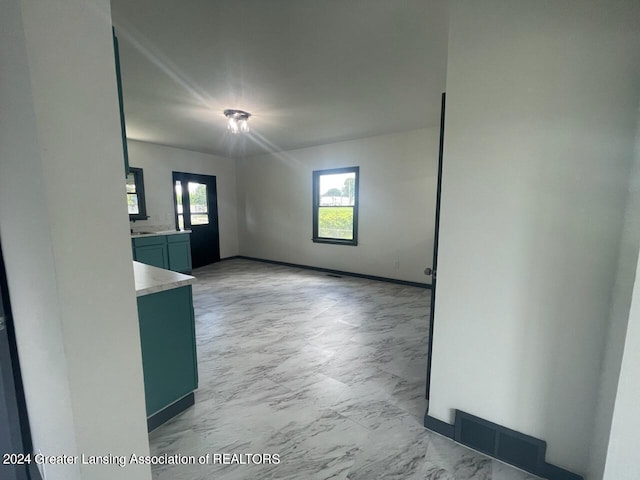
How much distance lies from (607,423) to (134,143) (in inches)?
257

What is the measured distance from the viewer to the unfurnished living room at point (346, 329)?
0.79 m

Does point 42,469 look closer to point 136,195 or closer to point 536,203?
point 536,203

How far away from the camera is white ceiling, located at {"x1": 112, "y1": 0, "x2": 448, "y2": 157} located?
5.83 ft

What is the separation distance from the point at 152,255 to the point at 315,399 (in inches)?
155

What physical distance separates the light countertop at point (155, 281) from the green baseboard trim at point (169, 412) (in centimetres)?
83

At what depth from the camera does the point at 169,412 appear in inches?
72.1

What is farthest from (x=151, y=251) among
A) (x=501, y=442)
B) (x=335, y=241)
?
(x=501, y=442)

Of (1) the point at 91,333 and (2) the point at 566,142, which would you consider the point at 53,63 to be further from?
(2) the point at 566,142

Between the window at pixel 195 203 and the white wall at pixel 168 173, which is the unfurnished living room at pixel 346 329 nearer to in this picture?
the white wall at pixel 168 173

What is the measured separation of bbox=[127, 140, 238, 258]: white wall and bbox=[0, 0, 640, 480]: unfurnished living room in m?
2.58

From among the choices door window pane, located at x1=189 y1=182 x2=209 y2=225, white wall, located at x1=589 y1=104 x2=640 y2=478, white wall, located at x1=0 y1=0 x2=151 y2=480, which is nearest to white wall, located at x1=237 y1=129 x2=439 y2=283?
door window pane, located at x1=189 y1=182 x2=209 y2=225

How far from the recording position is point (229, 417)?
1.85 metres

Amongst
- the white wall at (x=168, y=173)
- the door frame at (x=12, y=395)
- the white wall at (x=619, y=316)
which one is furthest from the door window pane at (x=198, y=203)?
the white wall at (x=619, y=316)

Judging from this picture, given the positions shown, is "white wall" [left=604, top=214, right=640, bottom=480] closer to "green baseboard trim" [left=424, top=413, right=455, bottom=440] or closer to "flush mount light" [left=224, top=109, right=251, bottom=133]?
"green baseboard trim" [left=424, top=413, right=455, bottom=440]
